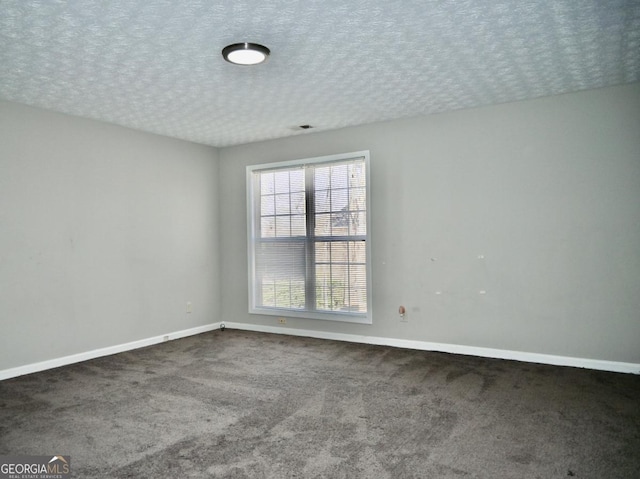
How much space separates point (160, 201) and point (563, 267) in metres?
4.38

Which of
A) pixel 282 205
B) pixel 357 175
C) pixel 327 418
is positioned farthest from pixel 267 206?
pixel 327 418

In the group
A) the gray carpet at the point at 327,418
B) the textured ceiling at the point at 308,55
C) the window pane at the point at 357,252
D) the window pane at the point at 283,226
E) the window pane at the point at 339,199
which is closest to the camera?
the gray carpet at the point at 327,418

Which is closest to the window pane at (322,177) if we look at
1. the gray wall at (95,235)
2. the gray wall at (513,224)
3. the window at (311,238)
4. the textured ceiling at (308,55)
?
the window at (311,238)

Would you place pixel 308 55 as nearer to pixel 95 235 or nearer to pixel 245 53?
pixel 245 53

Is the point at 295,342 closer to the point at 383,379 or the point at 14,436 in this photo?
the point at 383,379

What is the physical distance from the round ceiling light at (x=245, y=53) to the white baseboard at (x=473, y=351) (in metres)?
3.19

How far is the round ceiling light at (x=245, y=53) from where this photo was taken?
2.90 metres

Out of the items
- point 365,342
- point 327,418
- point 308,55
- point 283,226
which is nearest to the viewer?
point 327,418

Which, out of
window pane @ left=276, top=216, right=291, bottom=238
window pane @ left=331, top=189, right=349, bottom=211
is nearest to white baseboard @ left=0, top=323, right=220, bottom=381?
window pane @ left=276, top=216, right=291, bottom=238

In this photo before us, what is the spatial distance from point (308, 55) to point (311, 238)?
261 centimetres

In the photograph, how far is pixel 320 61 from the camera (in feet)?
10.5

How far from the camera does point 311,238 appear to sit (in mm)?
5371

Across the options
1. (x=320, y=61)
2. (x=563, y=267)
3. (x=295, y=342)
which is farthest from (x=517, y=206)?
(x=295, y=342)

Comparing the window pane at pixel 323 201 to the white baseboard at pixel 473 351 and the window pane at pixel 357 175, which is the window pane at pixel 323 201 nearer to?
the window pane at pixel 357 175
